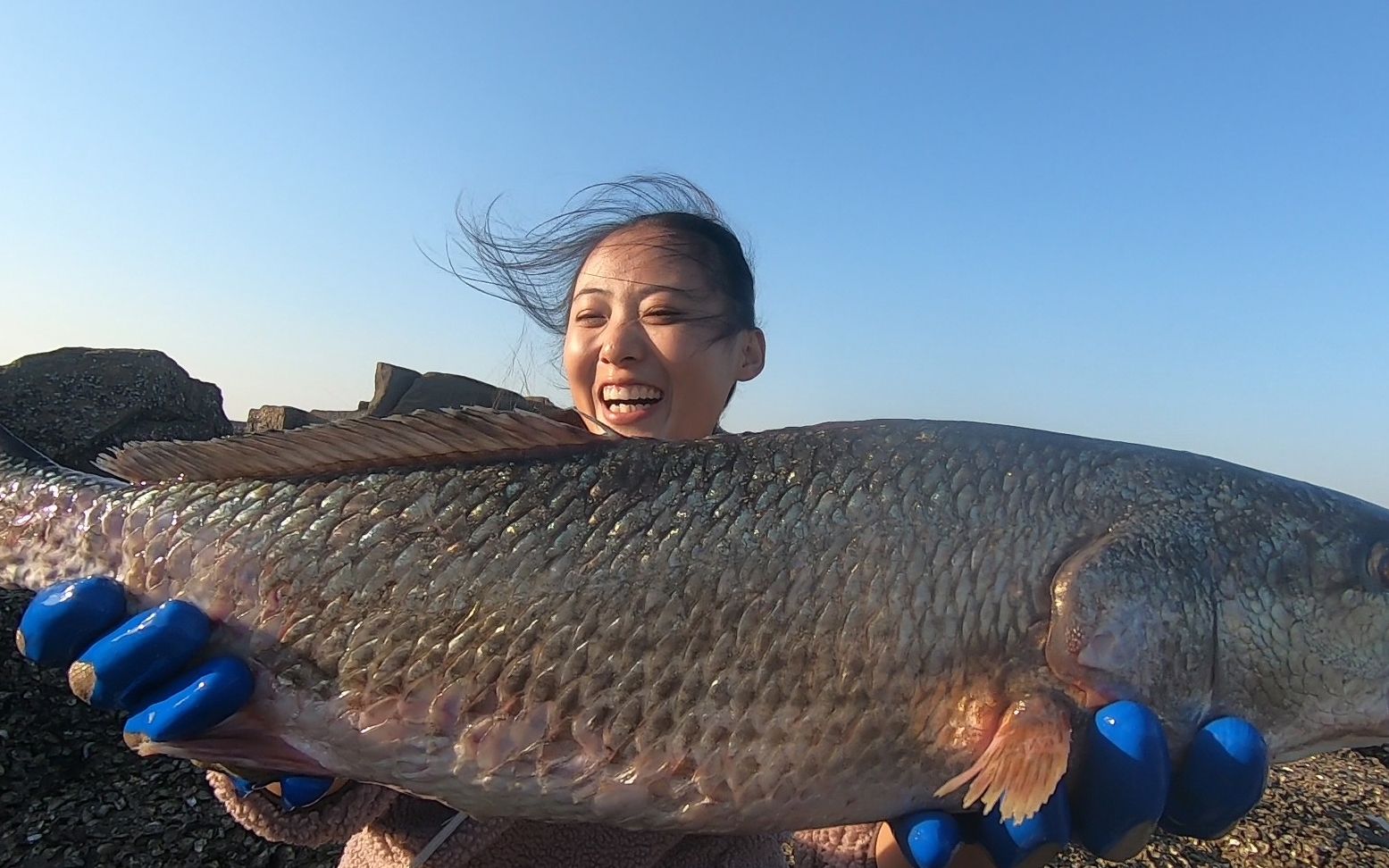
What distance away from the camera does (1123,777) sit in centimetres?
199

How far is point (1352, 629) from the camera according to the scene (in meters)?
2.16

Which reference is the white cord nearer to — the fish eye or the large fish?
the large fish

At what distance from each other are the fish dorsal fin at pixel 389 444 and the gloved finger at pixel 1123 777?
147cm

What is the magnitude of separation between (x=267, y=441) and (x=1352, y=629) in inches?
117

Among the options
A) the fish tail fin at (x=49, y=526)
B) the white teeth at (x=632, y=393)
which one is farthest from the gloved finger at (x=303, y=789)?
the white teeth at (x=632, y=393)

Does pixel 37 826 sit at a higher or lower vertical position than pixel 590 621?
lower

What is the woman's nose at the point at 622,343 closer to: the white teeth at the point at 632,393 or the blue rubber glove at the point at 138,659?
the white teeth at the point at 632,393

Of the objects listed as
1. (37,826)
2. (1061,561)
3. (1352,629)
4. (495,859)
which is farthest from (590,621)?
(37,826)

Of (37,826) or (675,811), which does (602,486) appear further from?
(37,826)

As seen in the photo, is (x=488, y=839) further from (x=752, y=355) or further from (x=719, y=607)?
(x=752, y=355)

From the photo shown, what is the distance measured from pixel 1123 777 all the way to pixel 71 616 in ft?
8.81

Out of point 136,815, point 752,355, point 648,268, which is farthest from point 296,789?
point 136,815

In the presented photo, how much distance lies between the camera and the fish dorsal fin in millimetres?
2334

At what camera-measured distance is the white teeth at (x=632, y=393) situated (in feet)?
10.4
